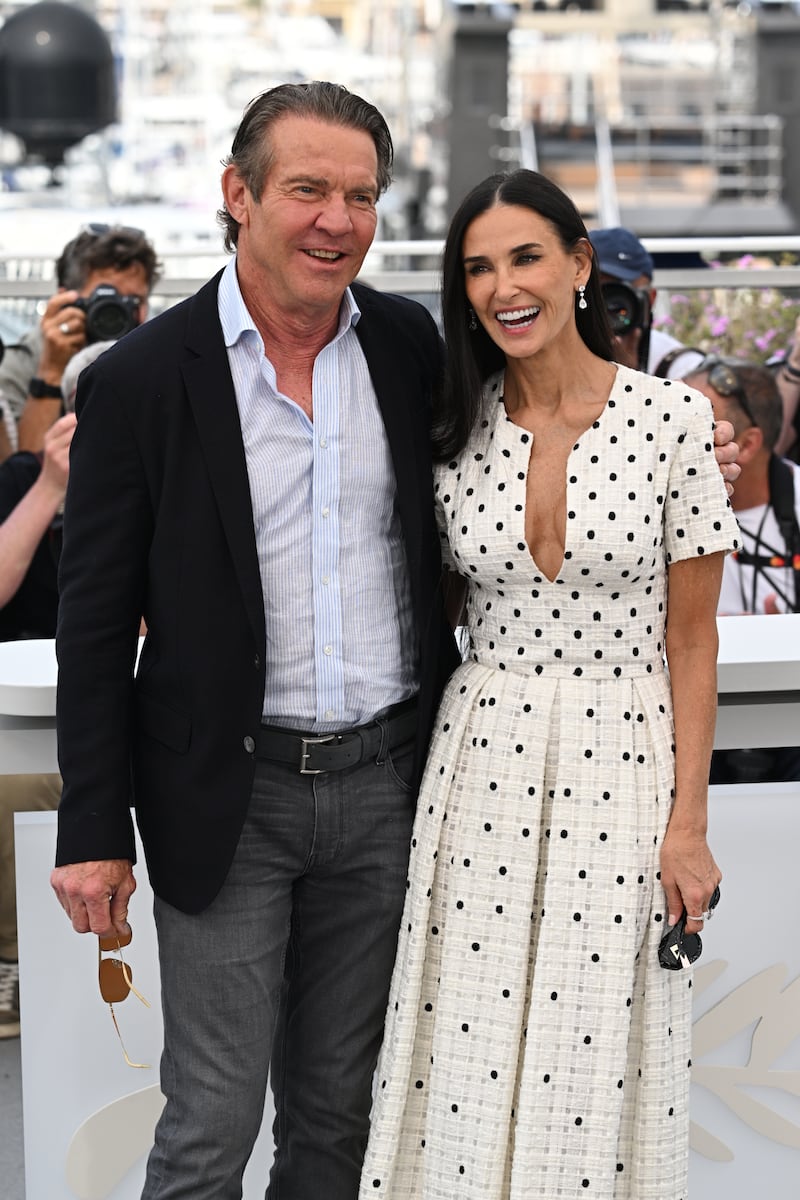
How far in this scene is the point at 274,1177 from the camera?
2246 mm

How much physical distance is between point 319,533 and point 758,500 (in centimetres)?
181

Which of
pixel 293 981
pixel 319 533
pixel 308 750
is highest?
pixel 319 533

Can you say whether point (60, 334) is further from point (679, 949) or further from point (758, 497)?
point (679, 949)

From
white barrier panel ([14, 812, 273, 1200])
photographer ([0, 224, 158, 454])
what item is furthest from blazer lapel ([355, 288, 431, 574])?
photographer ([0, 224, 158, 454])

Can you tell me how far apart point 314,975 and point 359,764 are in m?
0.32

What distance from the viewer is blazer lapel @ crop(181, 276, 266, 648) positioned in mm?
1941

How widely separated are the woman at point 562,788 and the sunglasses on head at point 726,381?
1666 mm

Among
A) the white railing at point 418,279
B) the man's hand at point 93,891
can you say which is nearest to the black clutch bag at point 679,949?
the man's hand at point 93,891

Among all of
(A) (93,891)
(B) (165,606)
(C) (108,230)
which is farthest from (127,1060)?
(C) (108,230)

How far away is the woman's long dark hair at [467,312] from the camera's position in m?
2.02

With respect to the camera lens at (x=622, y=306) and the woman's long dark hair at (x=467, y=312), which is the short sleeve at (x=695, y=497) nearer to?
the woman's long dark hair at (x=467, y=312)

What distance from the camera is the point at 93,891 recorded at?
1987 millimetres

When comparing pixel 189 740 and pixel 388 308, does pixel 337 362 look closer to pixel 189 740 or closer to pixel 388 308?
pixel 388 308

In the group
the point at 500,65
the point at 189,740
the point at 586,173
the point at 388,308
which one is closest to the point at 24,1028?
the point at 189,740
